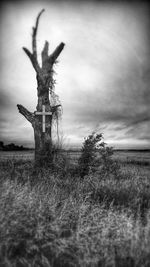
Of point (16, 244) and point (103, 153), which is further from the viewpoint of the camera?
point (103, 153)

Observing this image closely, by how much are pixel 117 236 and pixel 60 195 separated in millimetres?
2211

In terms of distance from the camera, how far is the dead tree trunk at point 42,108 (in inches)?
314

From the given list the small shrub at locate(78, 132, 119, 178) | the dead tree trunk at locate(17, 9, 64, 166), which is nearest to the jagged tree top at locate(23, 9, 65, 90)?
the dead tree trunk at locate(17, 9, 64, 166)

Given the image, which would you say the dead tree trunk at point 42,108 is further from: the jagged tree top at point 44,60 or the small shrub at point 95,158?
the small shrub at point 95,158

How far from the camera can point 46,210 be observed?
12.3 feet

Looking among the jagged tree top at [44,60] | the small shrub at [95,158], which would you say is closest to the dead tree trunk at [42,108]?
the jagged tree top at [44,60]

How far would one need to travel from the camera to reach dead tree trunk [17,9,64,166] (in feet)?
26.2

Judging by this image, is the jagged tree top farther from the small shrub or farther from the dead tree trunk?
the small shrub

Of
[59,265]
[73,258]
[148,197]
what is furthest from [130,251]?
[148,197]

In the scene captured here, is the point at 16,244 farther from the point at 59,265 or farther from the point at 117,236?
the point at 117,236

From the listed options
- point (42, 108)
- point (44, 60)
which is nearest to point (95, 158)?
point (42, 108)

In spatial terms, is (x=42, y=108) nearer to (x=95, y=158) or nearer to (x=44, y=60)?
(x=44, y=60)

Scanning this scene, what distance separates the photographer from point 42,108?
8.14m

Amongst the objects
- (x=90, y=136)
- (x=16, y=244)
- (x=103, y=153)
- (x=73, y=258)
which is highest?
(x=90, y=136)
